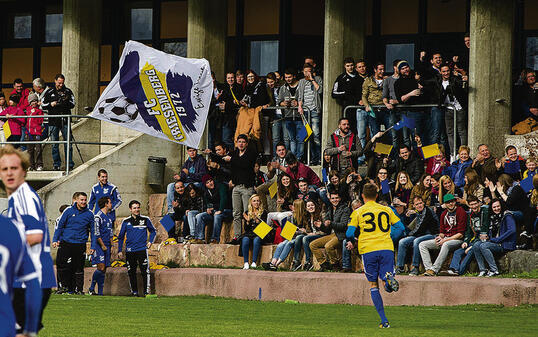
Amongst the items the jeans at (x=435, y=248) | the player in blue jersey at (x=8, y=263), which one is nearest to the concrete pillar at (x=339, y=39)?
the jeans at (x=435, y=248)

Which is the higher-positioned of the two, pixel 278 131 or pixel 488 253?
pixel 278 131

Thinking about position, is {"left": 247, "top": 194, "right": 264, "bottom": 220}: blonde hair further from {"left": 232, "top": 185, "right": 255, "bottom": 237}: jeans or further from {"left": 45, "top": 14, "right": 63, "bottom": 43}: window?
{"left": 45, "top": 14, "right": 63, "bottom": 43}: window

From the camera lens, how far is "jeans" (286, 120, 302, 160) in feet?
78.8

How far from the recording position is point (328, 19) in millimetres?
25875

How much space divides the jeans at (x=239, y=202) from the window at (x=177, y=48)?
334 inches

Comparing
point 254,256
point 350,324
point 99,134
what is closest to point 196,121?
point 254,256

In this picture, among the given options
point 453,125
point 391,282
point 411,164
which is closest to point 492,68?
point 453,125

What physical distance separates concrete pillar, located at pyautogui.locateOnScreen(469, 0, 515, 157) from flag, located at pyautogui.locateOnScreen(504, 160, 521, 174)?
10.7 feet

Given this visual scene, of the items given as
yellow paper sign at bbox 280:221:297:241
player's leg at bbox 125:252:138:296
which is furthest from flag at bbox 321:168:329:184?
player's leg at bbox 125:252:138:296

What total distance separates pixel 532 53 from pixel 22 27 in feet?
49.6

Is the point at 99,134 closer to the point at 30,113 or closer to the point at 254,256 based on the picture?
the point at 30,113

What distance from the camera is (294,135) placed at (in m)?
24.2

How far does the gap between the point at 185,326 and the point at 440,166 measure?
25.9 feet

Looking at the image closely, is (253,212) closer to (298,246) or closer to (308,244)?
(298,246)
